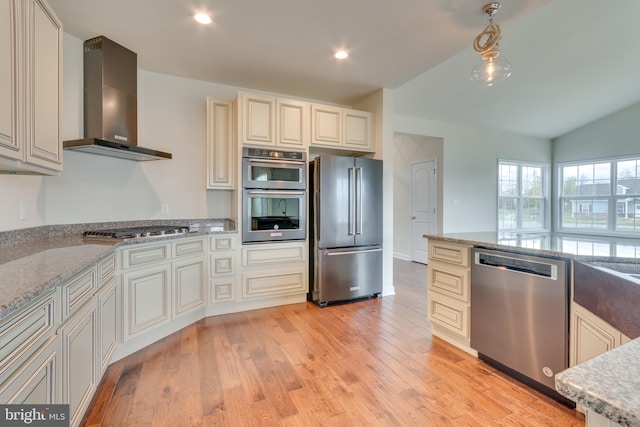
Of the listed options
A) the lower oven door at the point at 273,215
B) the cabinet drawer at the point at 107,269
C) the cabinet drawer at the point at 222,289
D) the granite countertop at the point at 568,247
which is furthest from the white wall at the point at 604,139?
the cabinet drawer at the point at 107,269

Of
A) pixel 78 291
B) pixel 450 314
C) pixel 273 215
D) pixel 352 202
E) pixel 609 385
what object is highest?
pixel 352 202

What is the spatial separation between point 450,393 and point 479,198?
4.89 meters

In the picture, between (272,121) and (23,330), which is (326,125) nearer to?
(272,121)

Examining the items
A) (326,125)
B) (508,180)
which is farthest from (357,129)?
(508,180)

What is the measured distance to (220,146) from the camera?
10.6 feet

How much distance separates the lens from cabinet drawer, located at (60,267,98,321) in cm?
131

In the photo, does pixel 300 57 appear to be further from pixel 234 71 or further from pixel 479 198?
pixel 479 198

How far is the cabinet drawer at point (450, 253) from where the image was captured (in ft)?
7.41

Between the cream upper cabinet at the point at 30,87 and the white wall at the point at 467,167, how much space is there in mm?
4406

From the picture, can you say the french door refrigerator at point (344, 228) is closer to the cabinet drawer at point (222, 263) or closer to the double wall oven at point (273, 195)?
the double wall oven at point (273, 195)

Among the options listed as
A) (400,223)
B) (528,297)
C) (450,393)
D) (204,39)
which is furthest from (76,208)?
(400,223)

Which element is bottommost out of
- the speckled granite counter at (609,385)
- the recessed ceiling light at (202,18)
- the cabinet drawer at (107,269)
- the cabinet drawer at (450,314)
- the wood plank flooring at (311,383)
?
the wood plank flooring at (311,383)

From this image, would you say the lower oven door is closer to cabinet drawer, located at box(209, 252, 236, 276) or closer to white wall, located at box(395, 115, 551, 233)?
cabinet drawer, located at box(209, 252, 236, 276)

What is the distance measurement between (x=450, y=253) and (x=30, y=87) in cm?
288
